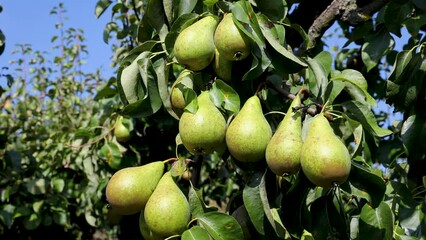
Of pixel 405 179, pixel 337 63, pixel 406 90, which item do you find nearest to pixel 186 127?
pixel 406 90

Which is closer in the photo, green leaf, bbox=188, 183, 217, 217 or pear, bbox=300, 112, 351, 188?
pear, bbox=300, 112, 351, 188

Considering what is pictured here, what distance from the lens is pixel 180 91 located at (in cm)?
110

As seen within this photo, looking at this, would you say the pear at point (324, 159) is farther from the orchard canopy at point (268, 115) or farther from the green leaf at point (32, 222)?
the green leaf at point (32, 222)

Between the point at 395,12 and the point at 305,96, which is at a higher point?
the point at 305,96

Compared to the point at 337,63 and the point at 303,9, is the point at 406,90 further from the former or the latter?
the point at 337,63

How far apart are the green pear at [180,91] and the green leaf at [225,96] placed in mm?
60

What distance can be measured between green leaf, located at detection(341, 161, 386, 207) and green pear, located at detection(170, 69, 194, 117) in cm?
34

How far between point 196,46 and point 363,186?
0.40 meters

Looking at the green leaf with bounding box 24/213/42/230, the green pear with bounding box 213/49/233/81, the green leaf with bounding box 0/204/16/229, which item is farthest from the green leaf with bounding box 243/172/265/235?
the green leaf with bounding box 24/213/42/230

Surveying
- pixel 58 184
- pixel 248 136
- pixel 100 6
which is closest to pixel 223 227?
pixel 248 136

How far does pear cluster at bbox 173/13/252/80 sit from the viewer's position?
1.02m

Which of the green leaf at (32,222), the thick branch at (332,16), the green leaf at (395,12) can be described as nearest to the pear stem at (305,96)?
the thick branch at (332,16)

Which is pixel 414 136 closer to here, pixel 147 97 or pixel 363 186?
pixel 363 186

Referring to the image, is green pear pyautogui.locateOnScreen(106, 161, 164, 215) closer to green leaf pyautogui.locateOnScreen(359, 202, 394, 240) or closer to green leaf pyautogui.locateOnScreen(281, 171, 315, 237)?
green leaf pyautogui.locateOnScreen(281, 171, 315, 237)
